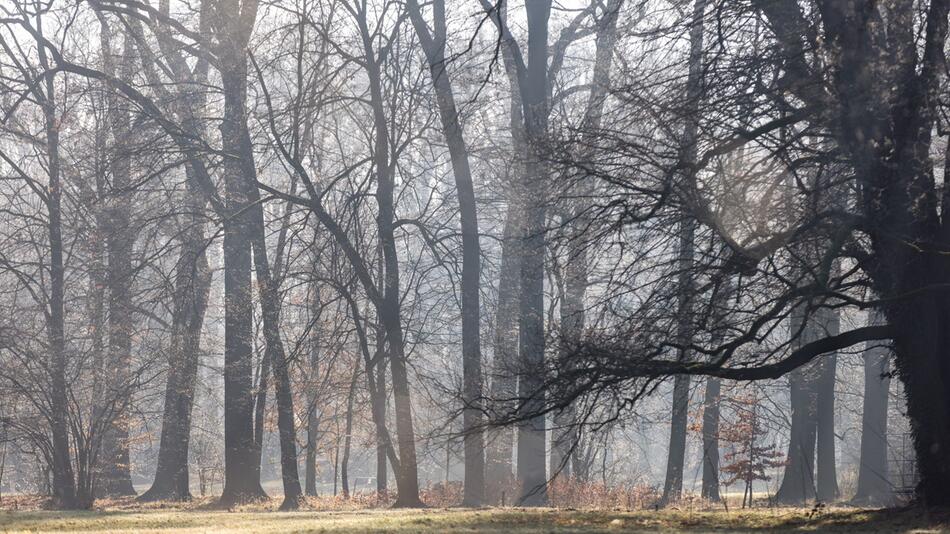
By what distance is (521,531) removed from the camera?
967 centimetres

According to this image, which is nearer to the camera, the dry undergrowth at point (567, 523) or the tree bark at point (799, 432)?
the dry undergrowth at point (567, 523)

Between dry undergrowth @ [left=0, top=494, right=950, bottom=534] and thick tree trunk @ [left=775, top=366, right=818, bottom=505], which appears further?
thick tree trunk @ [left=775, top=366, right=818, bottom=505]

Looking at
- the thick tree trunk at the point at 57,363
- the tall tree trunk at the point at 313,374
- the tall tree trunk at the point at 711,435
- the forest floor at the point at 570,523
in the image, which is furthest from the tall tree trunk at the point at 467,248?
the forest floor at the point at 570,523

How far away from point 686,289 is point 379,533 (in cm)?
409

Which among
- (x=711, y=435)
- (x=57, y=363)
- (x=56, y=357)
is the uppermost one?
(x=56, y=357)

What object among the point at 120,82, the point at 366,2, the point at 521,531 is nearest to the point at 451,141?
the point at 366,2

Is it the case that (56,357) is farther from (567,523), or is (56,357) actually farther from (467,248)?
(567,523)

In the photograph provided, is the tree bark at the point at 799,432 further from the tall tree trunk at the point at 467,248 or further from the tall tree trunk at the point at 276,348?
the tall tree trunk at the point at 276,348

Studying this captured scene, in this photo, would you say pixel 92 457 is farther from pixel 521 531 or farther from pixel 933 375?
pixel 933 375

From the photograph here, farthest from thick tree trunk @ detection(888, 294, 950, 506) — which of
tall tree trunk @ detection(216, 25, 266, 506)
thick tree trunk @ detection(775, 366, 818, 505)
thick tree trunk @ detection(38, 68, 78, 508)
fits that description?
thick tree trunk @ detection(775, 366, 818, 505)

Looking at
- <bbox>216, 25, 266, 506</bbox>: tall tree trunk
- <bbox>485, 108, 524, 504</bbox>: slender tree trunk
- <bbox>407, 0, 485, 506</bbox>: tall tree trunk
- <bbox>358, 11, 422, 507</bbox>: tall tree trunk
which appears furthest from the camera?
<bbox>485, 108, 524, 504</bbox>: slender tree trunk

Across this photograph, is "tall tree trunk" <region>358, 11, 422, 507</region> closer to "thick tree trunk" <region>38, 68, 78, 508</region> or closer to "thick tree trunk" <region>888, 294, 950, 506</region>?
"thick tree trunk" <region>38, 68, 78, 508</region>

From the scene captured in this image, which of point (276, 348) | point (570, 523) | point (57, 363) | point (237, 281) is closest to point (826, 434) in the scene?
point (276, 348)

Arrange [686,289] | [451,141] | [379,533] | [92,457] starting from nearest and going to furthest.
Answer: [379,533] < [686,289] < [92,457] < [451,141]
